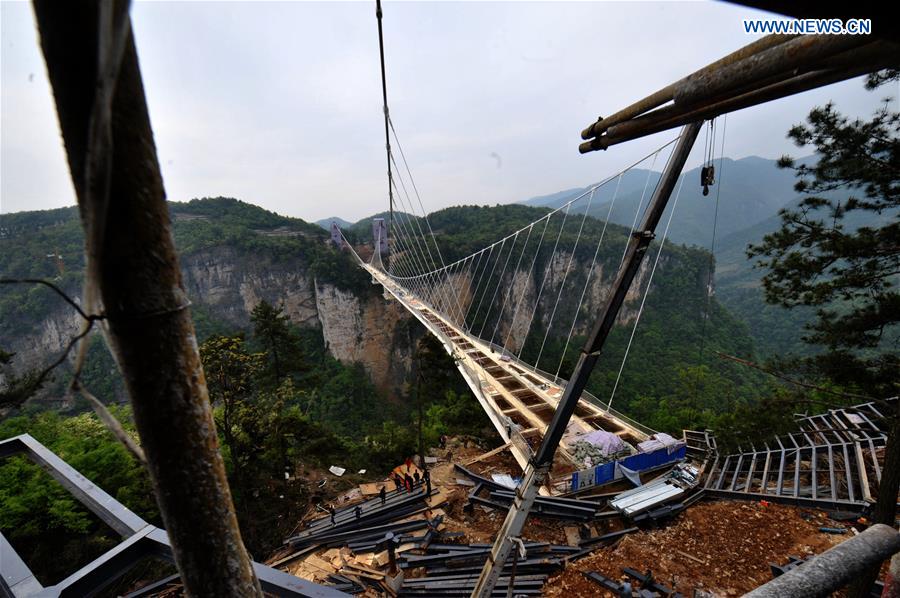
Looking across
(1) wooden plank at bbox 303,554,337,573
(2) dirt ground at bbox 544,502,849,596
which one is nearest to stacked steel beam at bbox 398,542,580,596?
(2) dirt ground at bbox 544,502,849,596

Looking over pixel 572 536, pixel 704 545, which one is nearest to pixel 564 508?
pixel 572 536

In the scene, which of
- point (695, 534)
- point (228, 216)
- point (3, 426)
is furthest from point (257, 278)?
point (695, 534)

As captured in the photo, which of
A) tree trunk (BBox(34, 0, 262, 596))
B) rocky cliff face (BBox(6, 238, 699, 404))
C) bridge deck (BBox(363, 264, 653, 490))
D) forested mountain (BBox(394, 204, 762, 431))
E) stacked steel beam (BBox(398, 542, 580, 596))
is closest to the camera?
tree trunk (BBox(34, 0, 262, 596))

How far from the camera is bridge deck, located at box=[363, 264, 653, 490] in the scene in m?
7.53

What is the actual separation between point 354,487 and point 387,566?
4803 mm

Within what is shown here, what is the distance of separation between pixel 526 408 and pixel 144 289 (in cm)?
958

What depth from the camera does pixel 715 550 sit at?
16.6 feet

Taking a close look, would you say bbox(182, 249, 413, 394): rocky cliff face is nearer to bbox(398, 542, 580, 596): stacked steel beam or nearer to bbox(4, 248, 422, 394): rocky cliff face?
bbox(4, 248, 422, 394): rocky cliff face

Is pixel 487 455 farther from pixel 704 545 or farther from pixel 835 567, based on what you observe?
pixel 835 567

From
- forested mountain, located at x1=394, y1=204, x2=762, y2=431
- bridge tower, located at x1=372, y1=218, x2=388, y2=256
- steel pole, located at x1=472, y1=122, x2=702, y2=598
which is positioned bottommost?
forested mountain, located at x1=394, y1=204, x2=762, y2=431

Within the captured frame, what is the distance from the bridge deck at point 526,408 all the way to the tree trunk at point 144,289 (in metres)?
6.25

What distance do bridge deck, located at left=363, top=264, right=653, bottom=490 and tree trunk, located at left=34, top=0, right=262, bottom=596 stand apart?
625 cm

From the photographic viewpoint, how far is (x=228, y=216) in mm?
53344

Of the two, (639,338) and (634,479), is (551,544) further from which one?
(639,338)
